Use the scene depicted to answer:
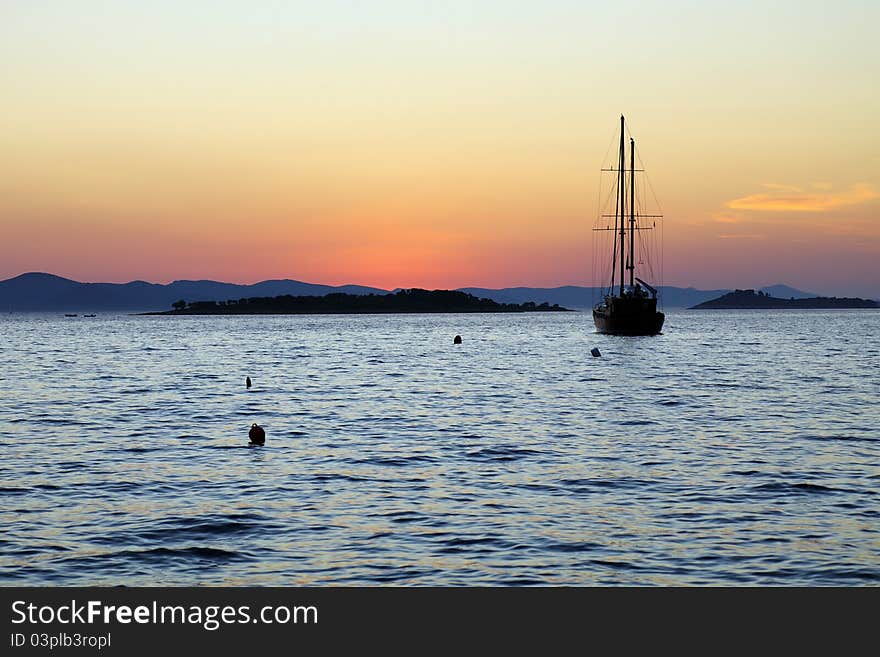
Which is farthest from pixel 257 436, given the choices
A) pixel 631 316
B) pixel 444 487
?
pixel 631 316

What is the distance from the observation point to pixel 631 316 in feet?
319

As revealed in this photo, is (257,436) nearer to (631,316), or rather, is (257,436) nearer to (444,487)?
(444,487)

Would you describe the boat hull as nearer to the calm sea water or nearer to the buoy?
the calm sea water

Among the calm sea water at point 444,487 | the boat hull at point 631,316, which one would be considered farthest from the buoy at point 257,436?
the boat hull at point 631,316

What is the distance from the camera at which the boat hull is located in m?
96.8

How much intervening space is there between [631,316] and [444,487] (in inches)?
3110

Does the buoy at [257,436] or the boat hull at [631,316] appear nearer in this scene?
the buoy at [257,436]

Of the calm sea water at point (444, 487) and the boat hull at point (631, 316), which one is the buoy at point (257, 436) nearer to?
the calm sea water at point (444, 487)

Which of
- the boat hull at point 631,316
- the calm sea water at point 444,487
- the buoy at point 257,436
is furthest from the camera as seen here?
the boat hull at point 631,316

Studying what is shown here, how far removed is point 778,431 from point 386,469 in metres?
14.8

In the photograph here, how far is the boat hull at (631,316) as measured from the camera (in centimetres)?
9675

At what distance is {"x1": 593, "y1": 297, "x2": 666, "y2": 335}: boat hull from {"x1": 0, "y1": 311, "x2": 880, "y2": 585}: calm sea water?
4880cm

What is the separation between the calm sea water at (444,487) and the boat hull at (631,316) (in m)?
48.8
